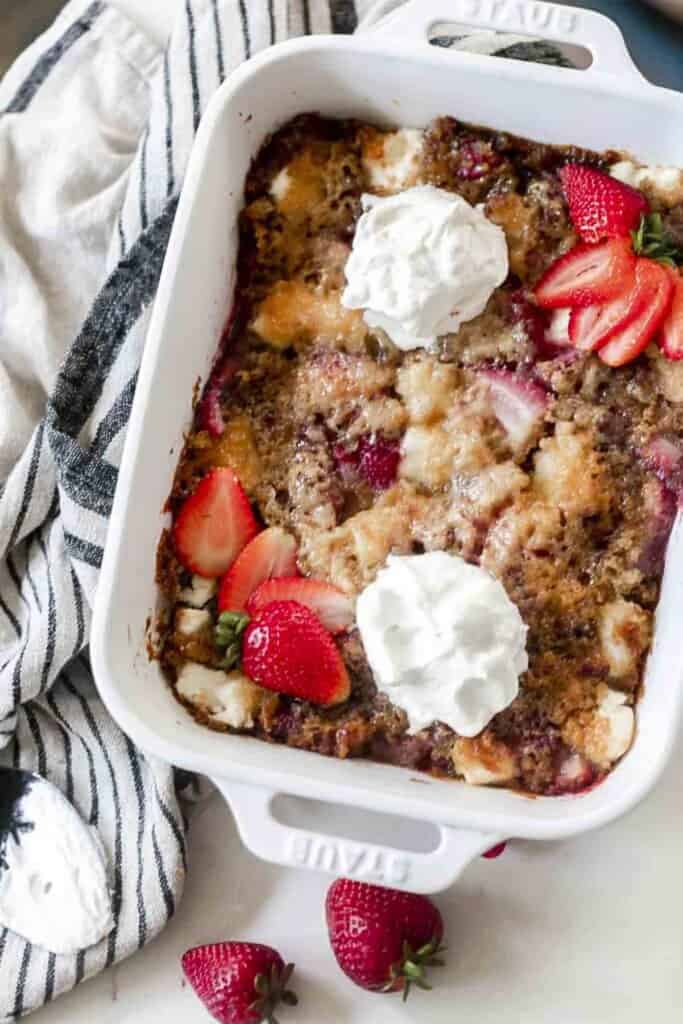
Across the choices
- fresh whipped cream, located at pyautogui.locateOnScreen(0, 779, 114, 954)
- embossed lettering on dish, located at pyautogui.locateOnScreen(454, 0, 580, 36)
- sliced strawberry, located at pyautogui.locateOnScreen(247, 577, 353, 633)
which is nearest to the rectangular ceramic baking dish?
embossed lettering on dish, located at pyautogui.locateOnScreen(454, 0, 580, 36)

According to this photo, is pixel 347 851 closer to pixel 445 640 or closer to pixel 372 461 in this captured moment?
pixel 445 640

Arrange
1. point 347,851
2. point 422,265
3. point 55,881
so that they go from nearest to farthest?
point 347,851
point 422,265
point 55,881

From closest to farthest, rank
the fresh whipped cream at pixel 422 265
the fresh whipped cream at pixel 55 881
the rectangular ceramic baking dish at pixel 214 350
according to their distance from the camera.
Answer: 1. the rectangular ceramic baking dish at pixel 214 350
2. the fresh whipped cream at pixel 422 265
3. the fresh whipped cream at pixel 55 881

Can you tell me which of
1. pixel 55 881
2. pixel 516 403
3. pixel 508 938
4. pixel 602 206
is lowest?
pixel 508 938

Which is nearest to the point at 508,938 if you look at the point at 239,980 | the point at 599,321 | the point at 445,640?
the point at 239,980

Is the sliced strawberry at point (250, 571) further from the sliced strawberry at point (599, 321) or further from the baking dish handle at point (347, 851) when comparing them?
the sliced strawberry at point (599, 321)

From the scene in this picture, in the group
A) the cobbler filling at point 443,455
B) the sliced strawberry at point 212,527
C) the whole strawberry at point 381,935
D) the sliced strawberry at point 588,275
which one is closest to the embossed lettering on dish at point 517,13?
the cobbler filling at point 443,455

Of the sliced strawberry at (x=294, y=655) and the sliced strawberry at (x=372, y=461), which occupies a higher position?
the sliced strawberry at (x=372, y=461)
